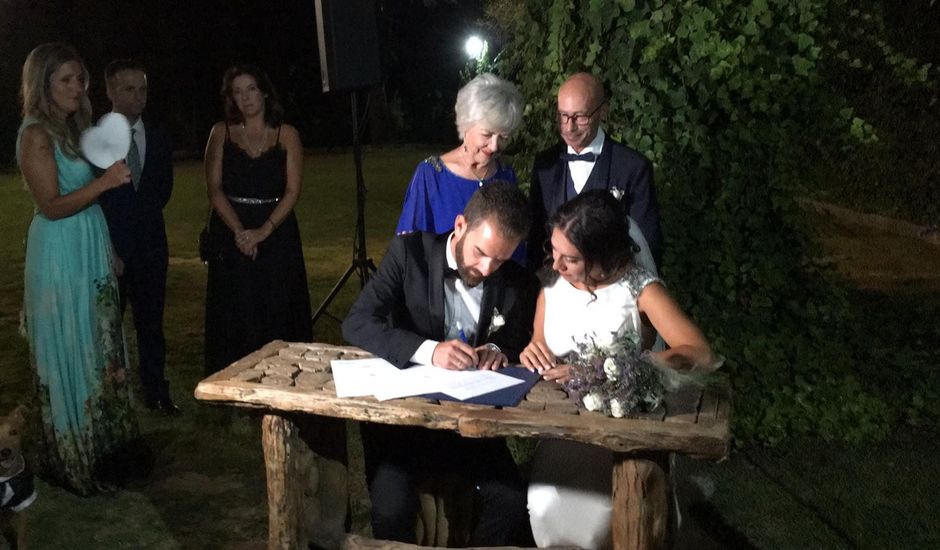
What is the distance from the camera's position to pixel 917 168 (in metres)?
10.9

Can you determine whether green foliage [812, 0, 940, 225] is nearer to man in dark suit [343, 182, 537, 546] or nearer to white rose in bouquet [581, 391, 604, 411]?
man in dark suit [343, 182, 537, 546]

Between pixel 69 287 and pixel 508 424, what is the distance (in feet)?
7.49

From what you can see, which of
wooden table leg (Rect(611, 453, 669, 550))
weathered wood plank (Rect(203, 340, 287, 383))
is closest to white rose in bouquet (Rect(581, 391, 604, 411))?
wooden table leg (Rect(611, 453, 669, 550))

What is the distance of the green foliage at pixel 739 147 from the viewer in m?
4.11

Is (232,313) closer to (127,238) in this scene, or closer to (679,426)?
(127,238)

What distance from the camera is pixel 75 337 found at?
3736 mm

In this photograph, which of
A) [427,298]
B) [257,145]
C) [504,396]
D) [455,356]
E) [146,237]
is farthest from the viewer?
[146,237]

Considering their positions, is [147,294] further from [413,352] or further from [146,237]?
[413,352]

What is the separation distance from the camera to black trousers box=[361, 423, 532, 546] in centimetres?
293

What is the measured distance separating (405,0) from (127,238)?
1208 inches

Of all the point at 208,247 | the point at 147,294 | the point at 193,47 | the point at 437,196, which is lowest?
the point at 147,294

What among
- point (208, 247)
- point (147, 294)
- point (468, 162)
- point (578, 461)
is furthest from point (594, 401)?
point (147, 294)

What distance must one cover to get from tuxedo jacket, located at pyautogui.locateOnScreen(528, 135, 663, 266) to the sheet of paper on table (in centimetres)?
96

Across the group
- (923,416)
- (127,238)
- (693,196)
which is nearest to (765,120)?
(693,196)
